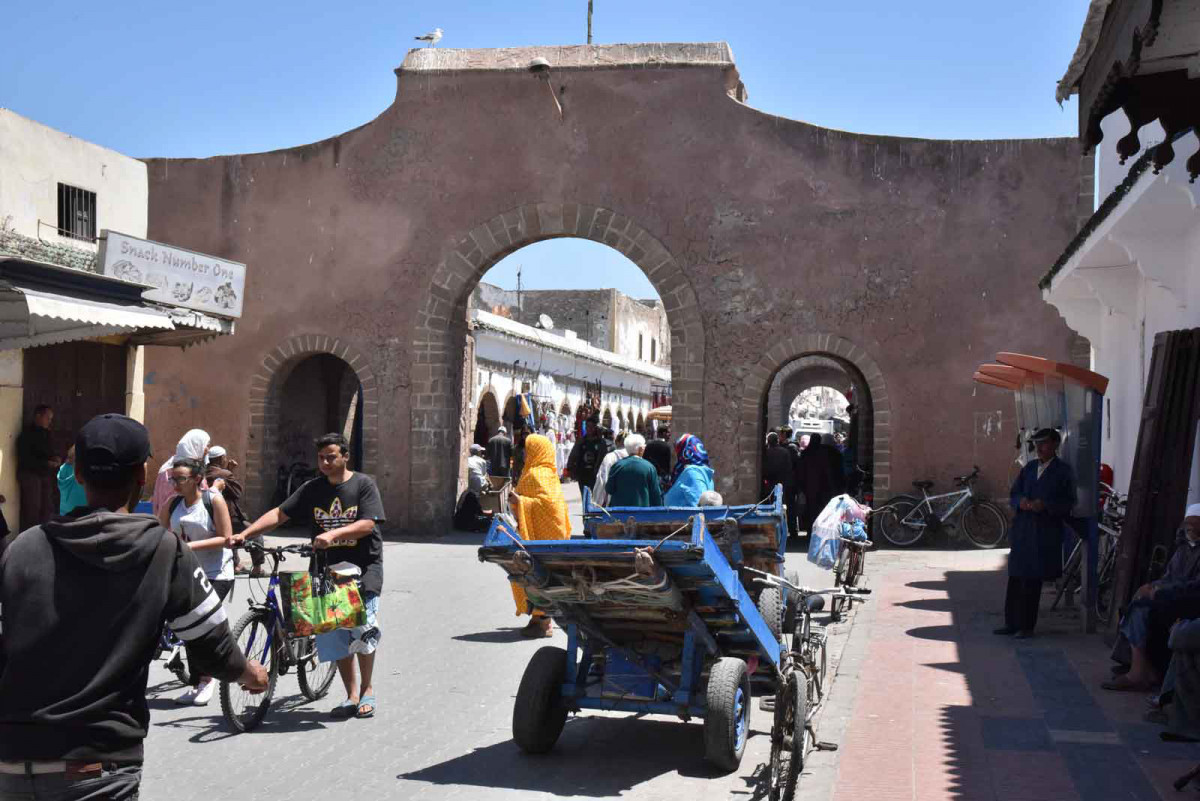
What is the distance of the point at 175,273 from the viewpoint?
15.7 m

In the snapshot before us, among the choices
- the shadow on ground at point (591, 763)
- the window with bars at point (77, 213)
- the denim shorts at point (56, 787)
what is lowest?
the shadow on ground at point (591, 763)

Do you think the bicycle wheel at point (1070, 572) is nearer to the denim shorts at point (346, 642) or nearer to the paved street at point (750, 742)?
the paved street at point (750, 742)

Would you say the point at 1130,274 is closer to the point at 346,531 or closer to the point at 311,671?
the point at 346,531

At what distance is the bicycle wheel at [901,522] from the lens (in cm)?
1778

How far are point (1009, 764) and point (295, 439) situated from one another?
1667cm

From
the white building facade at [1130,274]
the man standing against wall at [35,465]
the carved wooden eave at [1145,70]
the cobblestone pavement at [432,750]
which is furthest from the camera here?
the man standing against wall at [35,465]

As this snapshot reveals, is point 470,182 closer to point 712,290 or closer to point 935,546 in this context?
point 712,290

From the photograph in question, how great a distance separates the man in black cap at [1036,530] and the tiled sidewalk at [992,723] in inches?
11.3

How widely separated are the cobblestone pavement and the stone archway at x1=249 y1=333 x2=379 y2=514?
33.9 ft

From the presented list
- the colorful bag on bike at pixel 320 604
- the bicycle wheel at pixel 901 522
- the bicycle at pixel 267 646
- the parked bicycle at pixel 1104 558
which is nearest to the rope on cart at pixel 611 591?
the colorful bag on bike at pixel 320 604

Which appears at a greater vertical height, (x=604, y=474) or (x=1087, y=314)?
(x=1087, y=314)

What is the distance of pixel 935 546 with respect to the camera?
17891 millimetres

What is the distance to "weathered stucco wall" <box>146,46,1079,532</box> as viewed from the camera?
18.1 meters

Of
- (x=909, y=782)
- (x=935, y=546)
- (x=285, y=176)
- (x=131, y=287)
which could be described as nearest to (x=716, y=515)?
(x=909, y=782)
